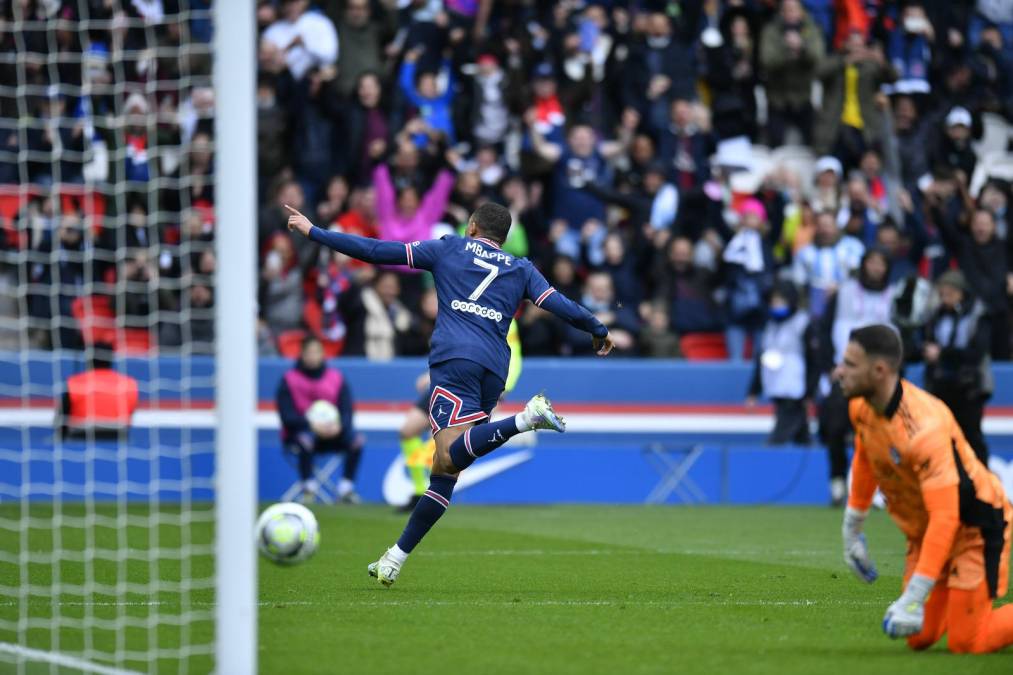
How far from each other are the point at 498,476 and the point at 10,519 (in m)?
5.69

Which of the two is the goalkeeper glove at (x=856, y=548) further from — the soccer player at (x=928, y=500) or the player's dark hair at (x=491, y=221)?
the player's dark hair at (x=491, y=221)

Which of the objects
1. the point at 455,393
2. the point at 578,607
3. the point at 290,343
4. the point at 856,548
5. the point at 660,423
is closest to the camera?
the point at 856,548

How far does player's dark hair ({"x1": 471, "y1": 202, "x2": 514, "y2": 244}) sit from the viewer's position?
9.87 meters

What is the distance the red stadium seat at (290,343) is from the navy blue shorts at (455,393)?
331 inches

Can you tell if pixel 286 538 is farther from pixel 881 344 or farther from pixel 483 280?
pixel 881 344

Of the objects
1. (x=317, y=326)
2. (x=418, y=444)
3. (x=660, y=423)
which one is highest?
(x=317, y=326)

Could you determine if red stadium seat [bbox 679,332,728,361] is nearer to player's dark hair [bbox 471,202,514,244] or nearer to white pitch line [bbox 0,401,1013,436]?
white pitch line [bbox 0,401,1013,436]

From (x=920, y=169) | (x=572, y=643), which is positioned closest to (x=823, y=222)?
(x=920, y=169)

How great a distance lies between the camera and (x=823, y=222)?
58.7 ft

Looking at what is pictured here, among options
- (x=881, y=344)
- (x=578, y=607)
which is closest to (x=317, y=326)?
(x=578, y=607)

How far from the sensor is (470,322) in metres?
9.80

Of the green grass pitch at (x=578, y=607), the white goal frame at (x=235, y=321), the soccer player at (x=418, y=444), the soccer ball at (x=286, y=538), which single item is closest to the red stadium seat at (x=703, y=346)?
the soccer player at (x=418, y=444)

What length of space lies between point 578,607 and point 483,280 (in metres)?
2.24

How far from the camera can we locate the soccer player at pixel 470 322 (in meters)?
9.59
